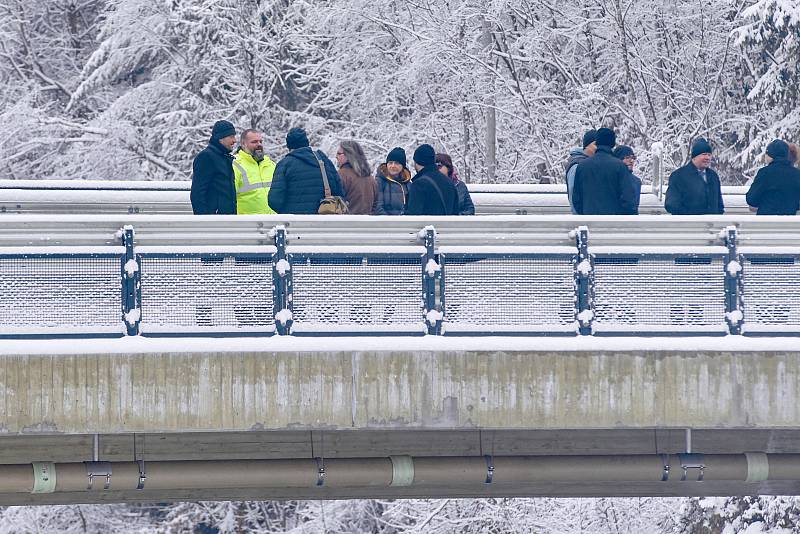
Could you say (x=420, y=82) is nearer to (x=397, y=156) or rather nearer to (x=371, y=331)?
(x=397, y=156)

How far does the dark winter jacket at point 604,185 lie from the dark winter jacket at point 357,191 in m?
1.71

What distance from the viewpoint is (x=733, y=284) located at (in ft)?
41.4

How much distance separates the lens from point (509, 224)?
1256cm

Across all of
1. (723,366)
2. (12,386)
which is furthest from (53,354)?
(723,366)

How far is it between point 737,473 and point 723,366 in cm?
166

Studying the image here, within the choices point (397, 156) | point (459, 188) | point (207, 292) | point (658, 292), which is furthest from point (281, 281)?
point (459, 188)

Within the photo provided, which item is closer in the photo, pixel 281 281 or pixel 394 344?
pixel 394 344

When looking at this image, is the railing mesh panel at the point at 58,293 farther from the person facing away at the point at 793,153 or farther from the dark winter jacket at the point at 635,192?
the person facing away at the point at 793,153

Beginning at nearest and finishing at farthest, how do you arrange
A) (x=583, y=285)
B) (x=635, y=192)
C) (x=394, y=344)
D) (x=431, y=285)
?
1. (x=394, y=344)
2. (x=431, y=285)
3. (x=583, y=285)
4. (x=635, y=192)

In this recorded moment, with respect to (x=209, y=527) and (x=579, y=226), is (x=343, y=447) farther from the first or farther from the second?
(x=209, y=527)

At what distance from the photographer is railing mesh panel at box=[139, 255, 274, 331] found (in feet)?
39.7

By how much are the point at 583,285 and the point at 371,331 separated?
5.01ft

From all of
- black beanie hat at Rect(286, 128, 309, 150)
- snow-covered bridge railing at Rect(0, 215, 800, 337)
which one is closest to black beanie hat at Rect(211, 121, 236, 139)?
black beanie hat at Rect(286, 128, 309, 150)

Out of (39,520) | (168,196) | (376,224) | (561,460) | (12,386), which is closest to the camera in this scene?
(12,386)
